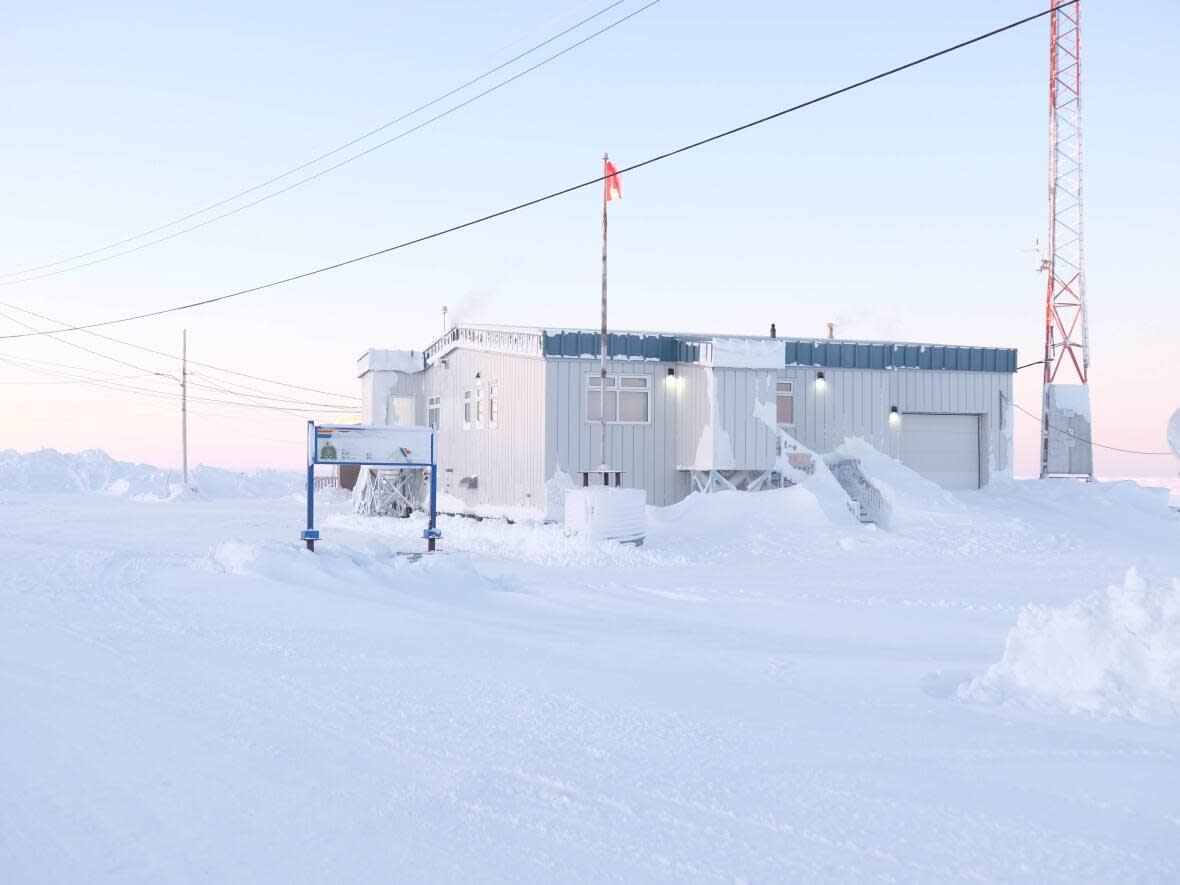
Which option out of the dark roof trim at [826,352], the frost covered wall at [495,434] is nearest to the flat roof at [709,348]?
the dark roof trim at [826,352]

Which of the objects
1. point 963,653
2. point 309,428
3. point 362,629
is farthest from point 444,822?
point 309,428

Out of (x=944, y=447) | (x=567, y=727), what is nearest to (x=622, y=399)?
(x=944, y=447)

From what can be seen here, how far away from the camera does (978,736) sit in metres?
6.81

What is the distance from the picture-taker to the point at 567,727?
6832mm

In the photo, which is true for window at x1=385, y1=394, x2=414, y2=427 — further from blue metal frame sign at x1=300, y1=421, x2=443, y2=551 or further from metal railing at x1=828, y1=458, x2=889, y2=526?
metal railing at x1=828, y1=458, x2=889, y2=526

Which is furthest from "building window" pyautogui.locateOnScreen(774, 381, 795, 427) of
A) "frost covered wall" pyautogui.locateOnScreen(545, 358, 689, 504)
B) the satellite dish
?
the satellite dish

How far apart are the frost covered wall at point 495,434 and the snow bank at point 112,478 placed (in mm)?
20808

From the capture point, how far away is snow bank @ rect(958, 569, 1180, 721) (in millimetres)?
7465

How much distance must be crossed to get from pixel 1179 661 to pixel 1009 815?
325cm

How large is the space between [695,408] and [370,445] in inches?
358

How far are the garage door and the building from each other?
1.5 inches

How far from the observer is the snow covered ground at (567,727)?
15.5 ft

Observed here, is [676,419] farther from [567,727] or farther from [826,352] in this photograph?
[567,727]

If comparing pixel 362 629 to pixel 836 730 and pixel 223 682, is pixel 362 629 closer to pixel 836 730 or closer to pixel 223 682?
pixel 223 682
